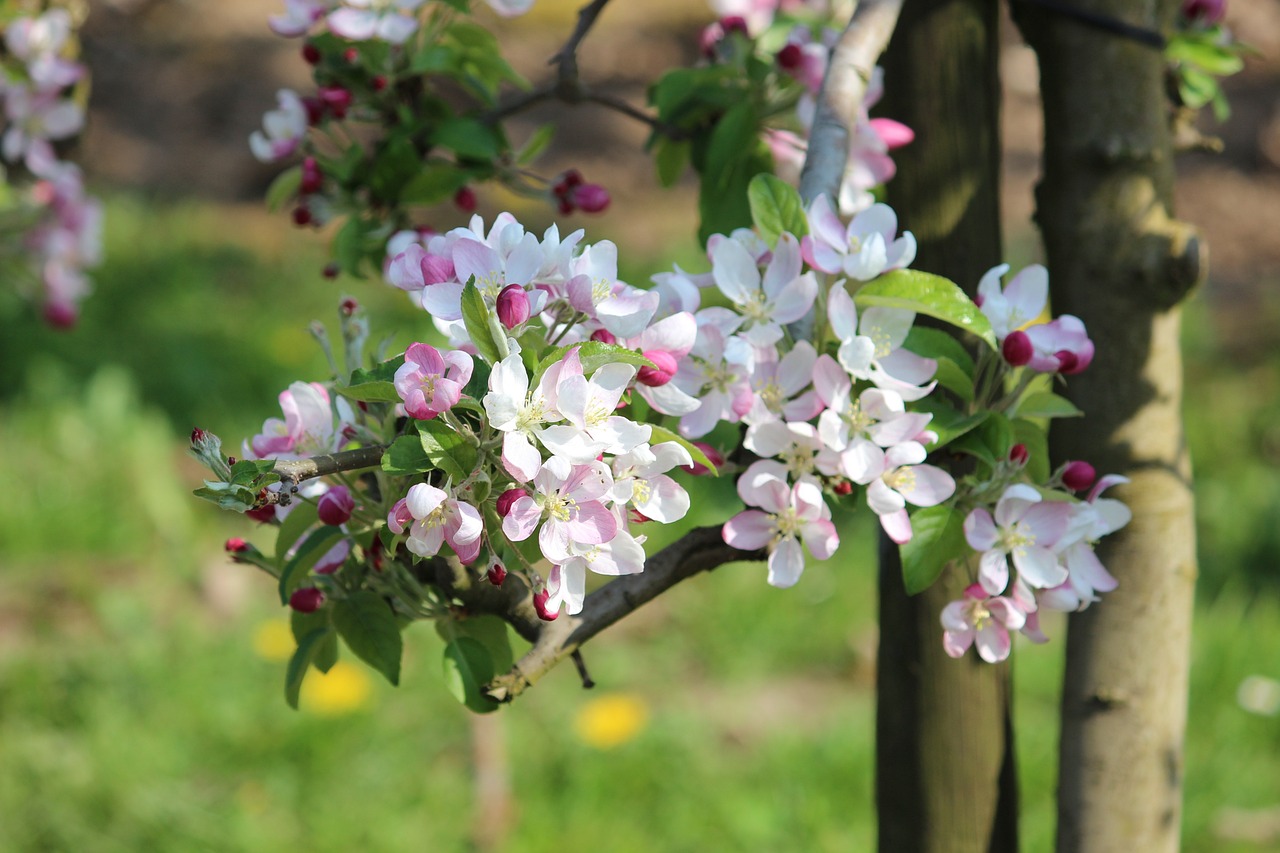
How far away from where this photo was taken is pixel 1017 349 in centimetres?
88

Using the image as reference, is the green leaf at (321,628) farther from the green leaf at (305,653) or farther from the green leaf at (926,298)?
the green leaf at (926,298)

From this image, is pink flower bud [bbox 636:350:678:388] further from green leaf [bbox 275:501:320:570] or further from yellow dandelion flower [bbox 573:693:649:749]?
yellow dandelion flower [bbox 573:693:649:749]

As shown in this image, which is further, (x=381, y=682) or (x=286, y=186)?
(x=381, y=682)

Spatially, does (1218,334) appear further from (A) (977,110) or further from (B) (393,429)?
(B) (393,429)

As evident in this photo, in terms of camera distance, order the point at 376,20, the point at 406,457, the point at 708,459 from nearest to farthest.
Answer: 1. the point at 406,457
2. the point at 708,459
3. the point at 376,20

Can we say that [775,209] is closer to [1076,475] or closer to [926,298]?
[926,298]

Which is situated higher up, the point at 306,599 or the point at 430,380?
the point at 430,380

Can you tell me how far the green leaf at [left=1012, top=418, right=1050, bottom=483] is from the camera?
937 mm

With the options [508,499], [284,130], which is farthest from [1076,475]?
[284,130]

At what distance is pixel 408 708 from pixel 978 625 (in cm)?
173

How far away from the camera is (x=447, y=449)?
2.26 feet

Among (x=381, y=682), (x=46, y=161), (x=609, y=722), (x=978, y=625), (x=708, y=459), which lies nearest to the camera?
(x=708, y=459)

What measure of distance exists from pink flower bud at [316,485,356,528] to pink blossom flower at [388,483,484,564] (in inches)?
4.5

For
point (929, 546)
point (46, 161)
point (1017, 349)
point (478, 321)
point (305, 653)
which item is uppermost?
point (478, 321)
